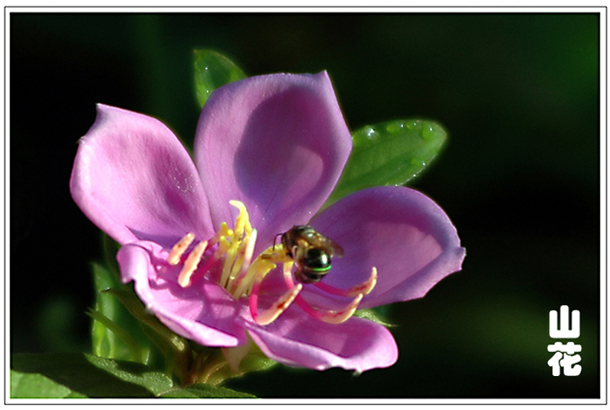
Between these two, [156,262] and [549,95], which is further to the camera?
[549,95]

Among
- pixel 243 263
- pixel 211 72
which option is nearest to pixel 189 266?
pixel 243 263

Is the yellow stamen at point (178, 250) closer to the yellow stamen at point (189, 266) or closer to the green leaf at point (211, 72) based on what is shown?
the yellow stamen at point (189, 266)

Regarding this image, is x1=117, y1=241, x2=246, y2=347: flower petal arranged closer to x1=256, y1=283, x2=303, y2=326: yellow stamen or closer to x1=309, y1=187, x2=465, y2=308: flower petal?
x1=256, y1=283, x2=303, y2=326: yellow stamen

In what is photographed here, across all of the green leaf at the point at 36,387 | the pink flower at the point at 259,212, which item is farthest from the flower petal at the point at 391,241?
the green leaf at the point at 36,387

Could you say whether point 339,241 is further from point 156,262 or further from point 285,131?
point 156,262

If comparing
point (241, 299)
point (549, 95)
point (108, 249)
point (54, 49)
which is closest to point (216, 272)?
point (241, 299)
